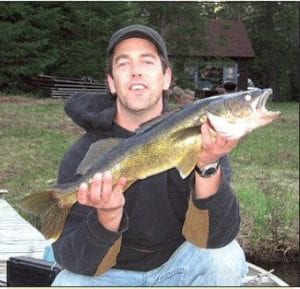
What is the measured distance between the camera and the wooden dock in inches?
196

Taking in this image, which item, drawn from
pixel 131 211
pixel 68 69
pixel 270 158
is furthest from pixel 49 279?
pixel 270 158

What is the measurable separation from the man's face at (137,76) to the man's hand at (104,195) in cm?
50

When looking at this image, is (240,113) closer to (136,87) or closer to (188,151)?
(188,151)

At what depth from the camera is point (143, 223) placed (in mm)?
2910

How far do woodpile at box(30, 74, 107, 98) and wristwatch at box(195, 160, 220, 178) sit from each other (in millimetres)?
5789

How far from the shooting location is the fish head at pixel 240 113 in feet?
7.16

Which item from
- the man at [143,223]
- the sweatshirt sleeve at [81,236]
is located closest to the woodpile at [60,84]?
the man at [143,223]

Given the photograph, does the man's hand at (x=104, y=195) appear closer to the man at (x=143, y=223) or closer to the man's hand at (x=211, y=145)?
the man at (x=143, y=223)

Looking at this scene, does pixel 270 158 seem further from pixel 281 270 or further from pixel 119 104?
pixel 119 104

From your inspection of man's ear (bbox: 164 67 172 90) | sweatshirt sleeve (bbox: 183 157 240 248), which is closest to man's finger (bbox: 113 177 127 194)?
sweatshirt sleeve (bbox: 183 157 240 248)

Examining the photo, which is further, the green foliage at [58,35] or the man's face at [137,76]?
the green foliage at [58,35]

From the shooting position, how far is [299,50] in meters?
14.3

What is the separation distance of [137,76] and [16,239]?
301 centimetres

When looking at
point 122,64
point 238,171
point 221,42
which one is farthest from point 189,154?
point 221,42
